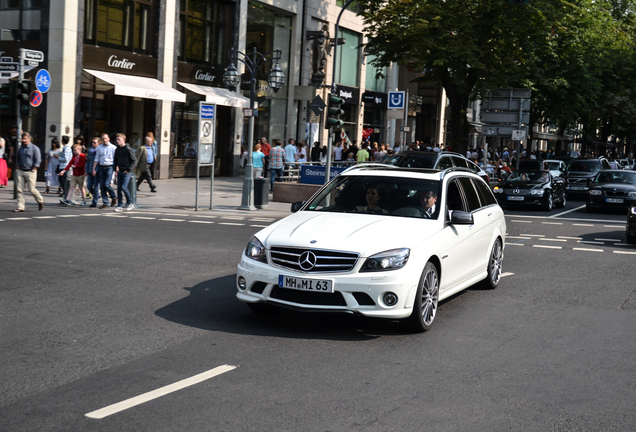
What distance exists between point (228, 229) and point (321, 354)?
32.1 ft

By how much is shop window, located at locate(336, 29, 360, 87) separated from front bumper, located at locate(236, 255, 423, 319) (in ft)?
123

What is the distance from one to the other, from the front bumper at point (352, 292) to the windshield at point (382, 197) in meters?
1.17

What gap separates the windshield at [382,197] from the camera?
27.0 feet

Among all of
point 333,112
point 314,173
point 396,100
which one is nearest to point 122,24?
point 314,173

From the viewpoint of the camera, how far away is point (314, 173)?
24.4 meters

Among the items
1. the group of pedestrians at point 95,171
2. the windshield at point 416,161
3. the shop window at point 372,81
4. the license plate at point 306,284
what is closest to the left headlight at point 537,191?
the windshield at point 416,161

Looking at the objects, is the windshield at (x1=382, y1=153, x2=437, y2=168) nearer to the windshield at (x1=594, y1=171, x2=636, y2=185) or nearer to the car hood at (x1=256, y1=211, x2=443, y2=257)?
the windshield at (x1=594, y1=171, x2=636, y2=185)

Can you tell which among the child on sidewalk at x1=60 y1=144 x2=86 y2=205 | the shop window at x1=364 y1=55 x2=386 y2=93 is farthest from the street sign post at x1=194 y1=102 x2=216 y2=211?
the shop window at x1=364 y1=55 x2=386 y2=93

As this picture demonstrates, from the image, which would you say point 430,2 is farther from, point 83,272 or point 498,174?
point 83,272

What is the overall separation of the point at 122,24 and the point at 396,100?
10.5m

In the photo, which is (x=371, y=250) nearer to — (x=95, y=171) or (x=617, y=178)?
(x=95, y=171)

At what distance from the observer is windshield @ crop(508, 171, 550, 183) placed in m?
25.9

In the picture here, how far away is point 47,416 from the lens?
15.5 ft

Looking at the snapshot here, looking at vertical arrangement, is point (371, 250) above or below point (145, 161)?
below
